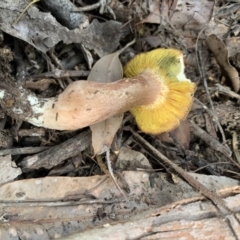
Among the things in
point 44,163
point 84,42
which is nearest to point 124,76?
point 84,42

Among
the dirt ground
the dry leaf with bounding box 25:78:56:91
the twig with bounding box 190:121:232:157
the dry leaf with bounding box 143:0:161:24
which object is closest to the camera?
the dirt ground

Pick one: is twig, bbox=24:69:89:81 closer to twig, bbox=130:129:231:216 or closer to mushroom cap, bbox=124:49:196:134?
mushroom cap, bbox=124:49:196:134

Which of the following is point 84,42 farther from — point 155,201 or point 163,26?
point 155,201

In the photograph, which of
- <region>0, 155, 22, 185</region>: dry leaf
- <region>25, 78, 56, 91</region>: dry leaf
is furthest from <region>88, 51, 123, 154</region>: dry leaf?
<region>0, 155, 22, 185</region>: dry leaf

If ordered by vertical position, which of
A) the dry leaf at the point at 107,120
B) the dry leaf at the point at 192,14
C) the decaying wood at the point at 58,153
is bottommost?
the decaying wood at the point at 58,153

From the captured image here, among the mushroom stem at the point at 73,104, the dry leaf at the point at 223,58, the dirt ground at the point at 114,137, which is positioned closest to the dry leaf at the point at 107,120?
the dirt ground at the point at 114,137

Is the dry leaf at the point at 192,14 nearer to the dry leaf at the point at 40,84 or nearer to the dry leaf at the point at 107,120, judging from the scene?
the dry leaf at the point at 107,120
